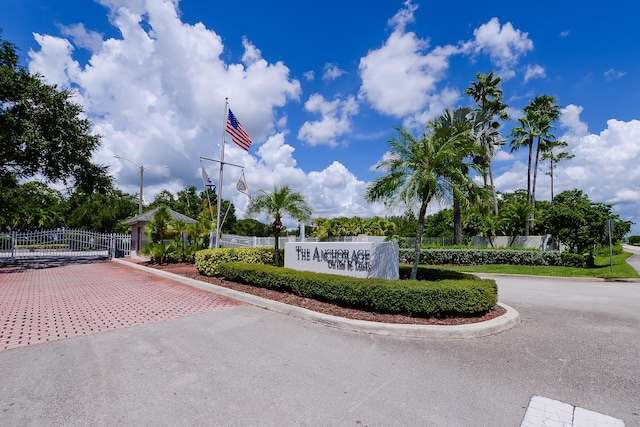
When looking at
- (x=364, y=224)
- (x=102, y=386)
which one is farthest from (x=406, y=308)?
(x=364, y=224)

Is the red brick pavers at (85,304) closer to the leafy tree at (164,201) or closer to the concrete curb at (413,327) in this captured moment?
the concrete curb at (413,327)

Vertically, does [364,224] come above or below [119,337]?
above

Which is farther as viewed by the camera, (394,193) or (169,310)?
(394,193)

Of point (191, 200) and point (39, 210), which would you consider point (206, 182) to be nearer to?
point (39, 210)

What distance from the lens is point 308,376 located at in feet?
13.6

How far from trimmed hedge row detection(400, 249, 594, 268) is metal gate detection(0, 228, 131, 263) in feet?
62.5

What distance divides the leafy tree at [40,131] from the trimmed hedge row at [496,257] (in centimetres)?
2070

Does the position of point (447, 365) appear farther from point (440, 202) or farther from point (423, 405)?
point (440, 202)

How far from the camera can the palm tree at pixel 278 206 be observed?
13297 mm

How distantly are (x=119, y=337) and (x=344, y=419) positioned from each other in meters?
4.37

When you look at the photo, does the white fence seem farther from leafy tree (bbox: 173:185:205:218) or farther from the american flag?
leafy tree (bbox: 173:185:205:218)

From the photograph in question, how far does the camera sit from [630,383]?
399cm

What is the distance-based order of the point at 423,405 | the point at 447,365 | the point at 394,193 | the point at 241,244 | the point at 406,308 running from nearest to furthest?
the point at 423,405
the point at 447,365
the point at 406,308
the point at 394,193
the point at 241,244

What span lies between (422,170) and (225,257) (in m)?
7.96
